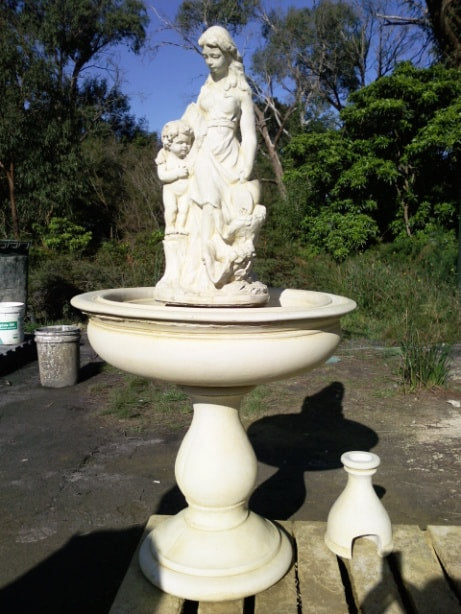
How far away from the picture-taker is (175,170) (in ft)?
7.49

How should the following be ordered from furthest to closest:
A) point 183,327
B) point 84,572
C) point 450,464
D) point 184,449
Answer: point 450,464, point 84,572, point 184,449, point 183,327

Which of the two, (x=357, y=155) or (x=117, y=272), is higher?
(x=357, y=155)

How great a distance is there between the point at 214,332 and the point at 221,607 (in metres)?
1.00

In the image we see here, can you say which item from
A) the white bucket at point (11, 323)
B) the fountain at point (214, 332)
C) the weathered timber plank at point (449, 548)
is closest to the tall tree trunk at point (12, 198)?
the white bucket at point (11, 323)

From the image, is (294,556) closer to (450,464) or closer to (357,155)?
(450,464)

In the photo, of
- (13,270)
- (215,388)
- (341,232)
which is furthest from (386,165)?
(215,388)

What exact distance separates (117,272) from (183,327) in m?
7.42

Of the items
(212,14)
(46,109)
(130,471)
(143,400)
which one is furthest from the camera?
(212,14)

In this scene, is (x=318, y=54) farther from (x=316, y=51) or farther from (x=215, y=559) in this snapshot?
(x=215, y=559)

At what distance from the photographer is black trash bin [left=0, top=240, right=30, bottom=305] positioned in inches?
273

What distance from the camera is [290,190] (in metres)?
11.6

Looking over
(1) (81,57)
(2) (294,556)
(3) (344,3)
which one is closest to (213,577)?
(2) (294,556)

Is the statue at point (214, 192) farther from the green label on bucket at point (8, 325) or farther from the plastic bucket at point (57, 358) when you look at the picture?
the green label on bucket at point (8, 325)

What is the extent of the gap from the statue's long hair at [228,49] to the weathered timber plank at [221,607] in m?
2.00
